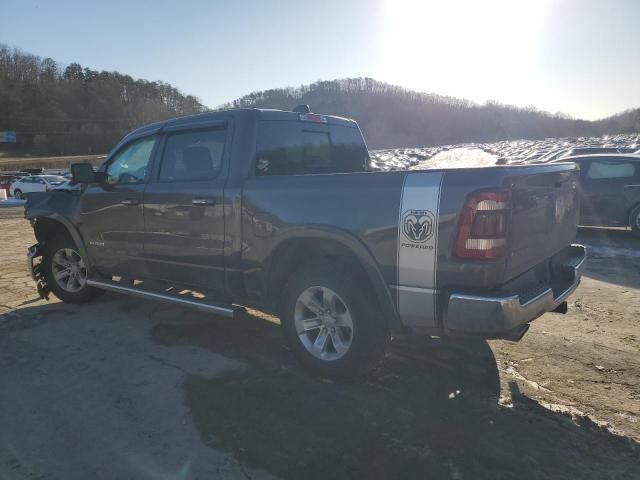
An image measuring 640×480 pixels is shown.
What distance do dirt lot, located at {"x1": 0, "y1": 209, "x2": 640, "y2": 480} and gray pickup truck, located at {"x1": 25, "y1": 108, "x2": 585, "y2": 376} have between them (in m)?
0.45

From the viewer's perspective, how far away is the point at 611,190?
957cm

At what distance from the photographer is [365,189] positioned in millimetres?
3162

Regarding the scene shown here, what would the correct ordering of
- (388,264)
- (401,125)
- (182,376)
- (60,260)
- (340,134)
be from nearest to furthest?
1. (388,264)
2. (182,376)
3. (340,134)
4. (60,260)
5. (401,125)

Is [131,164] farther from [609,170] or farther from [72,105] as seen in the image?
[72,105]

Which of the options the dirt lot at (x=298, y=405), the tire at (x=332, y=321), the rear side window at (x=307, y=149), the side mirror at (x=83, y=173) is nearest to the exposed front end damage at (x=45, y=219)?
the side mirror at (x=83, y=173)

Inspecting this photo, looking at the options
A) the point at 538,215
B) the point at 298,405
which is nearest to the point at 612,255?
the point at 538,215

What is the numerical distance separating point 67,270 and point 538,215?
5220mm

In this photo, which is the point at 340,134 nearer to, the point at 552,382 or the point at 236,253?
the point at 236,253

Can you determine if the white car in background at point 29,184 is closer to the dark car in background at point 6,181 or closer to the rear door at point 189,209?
the dark car in background at point 6,181

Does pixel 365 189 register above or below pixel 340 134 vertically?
below

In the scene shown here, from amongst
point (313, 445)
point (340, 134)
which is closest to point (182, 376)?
point (313, 445)

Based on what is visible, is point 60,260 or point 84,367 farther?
point 60,260

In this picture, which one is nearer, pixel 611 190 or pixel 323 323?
pixel 323 323

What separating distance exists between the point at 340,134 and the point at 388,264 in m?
2.26
